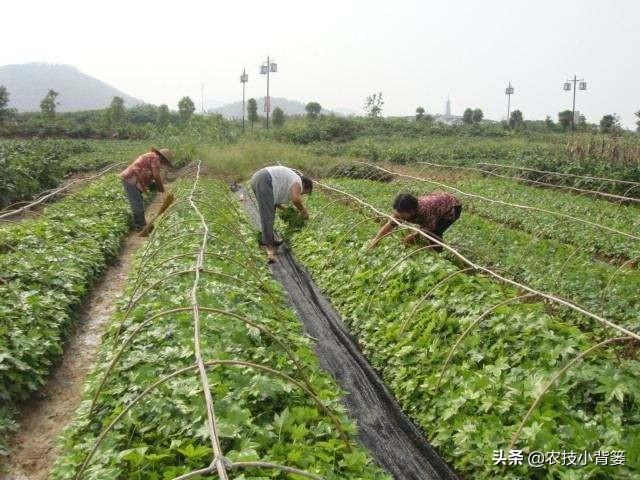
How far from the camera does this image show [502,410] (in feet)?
12.3

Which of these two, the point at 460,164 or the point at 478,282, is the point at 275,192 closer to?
the point at 478,282

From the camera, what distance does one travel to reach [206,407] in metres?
3.32

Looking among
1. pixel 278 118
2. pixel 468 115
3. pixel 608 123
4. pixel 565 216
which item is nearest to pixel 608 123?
pixel 608 123

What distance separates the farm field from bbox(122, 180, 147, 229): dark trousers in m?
1.90

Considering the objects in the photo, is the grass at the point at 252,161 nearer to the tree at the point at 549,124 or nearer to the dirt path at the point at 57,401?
→ the dirt path at the point at 57,401

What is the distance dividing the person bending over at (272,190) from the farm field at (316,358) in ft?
1.53

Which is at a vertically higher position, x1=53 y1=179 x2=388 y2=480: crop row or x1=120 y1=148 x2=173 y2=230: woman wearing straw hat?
x1=120 y1=148 x2=173 y2=230: woman wearing straw hat

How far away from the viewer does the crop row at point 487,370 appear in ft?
11.2

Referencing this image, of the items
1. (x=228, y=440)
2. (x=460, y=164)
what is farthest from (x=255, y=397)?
(x=460, y=164)

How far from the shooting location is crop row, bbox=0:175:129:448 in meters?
4.82

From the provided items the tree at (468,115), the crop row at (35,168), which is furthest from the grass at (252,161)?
the tree at (468,115)

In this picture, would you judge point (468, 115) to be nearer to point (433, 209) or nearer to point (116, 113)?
point (116, 113)

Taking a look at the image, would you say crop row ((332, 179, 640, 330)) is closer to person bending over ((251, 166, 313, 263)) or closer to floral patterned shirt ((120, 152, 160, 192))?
person bending over ((251, 166, 313, 263))

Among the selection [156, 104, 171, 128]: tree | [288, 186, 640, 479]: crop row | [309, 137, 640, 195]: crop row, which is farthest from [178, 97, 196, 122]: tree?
[288, 186, 640, 479]: crop row
